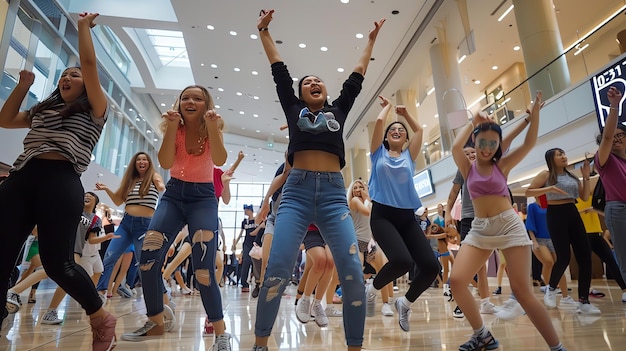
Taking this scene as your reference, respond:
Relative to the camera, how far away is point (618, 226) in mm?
2633

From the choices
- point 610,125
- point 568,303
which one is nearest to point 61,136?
point 610,125

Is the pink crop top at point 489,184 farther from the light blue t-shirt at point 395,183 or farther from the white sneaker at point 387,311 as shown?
the white sneaker at point 387,311

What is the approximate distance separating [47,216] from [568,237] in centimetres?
419

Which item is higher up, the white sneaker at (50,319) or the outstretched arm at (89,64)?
the outstretched arm at (89,64)

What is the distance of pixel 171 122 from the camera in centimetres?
197

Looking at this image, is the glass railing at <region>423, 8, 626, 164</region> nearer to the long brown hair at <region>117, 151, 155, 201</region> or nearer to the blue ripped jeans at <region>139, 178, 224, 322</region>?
the long brown hair at <region>117, 151, 155, 201</region>

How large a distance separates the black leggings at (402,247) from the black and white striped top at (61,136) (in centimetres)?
201

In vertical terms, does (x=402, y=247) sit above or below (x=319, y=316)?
above

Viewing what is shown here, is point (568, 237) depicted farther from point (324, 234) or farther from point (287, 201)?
point (287, 201)

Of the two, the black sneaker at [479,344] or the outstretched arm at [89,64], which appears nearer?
the outstretched arm at [89,64]

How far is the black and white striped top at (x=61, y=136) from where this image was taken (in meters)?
1.63

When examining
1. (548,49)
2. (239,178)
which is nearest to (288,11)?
(548,49)

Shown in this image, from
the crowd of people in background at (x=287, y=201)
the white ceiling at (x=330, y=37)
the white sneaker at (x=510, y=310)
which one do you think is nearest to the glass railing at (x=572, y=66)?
the white ceiling at (x=330, y=37)

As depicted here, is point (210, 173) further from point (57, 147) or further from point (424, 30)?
point (424, 30)
